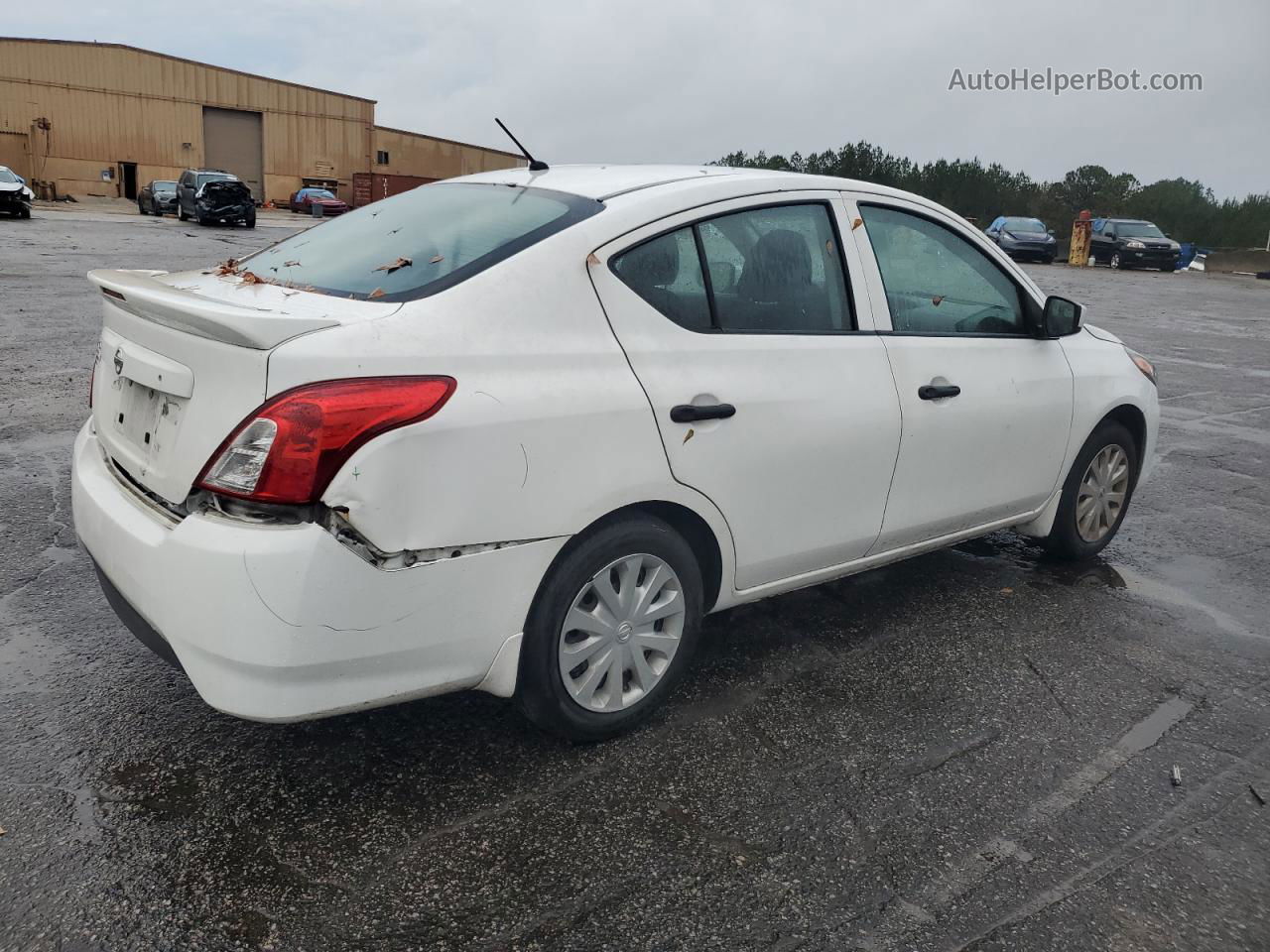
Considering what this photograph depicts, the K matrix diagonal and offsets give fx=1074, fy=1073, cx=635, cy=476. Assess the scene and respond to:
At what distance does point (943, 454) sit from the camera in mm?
3885

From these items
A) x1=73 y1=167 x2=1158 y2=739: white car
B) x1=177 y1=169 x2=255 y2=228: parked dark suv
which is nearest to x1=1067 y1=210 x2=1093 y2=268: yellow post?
x1=177 y1=169 x2=255 y2=228: parked dark suv

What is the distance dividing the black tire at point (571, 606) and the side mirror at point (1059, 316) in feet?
6.74

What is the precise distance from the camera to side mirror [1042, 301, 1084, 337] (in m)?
4.32

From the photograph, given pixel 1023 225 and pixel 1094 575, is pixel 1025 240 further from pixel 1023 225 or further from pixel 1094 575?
pixel 1094 575

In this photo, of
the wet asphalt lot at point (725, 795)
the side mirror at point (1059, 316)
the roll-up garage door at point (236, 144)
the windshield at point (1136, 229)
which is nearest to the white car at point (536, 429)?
the side mirror at point (1059, 316)

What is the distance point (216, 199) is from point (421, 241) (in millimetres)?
32987

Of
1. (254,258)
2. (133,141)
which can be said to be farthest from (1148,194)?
(254,258)

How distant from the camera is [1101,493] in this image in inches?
192

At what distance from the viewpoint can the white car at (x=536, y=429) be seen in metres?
2.47

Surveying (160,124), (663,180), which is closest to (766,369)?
(663,180)

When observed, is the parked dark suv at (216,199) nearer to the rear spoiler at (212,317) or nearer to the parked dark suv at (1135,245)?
the parked dark suv at (1135,245)

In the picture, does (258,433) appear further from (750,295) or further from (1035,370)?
(1035,370)

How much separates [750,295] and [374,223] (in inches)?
49.5

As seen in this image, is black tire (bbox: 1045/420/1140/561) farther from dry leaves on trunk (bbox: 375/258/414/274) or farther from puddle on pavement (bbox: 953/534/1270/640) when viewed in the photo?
dry leaves on trunk (bbox: 375/258/414/274)
